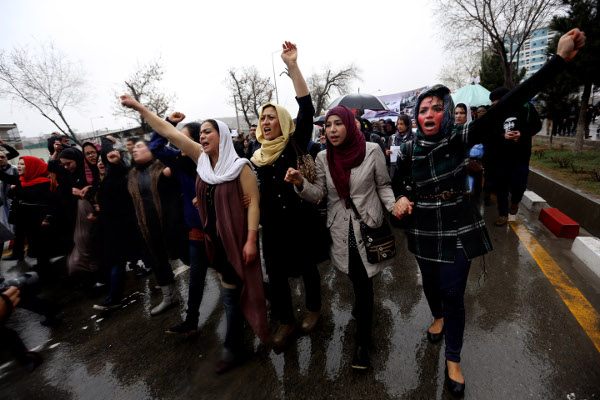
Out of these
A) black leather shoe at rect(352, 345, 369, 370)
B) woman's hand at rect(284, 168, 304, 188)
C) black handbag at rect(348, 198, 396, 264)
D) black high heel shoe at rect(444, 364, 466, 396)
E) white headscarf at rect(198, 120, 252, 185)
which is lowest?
black high heel shoe at rect(444, 364, 466, 396)

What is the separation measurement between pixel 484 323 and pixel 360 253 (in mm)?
1398

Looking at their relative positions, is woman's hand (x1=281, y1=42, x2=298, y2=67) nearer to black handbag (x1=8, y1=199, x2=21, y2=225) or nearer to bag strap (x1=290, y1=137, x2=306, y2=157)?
bag strap (x1=290, y1=137, x2=306, y2=157)

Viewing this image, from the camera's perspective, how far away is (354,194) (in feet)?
6.73

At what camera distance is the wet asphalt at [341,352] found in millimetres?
1946

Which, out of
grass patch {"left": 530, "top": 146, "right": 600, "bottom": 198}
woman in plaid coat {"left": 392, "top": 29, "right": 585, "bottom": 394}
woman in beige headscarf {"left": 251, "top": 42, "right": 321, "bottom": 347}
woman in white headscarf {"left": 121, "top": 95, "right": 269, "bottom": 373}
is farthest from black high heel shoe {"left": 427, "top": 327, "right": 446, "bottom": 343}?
grass patch {"left": 530, "top": 146, "right": 600, "bottom": 198}

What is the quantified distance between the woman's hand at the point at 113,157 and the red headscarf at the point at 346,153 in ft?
8.02

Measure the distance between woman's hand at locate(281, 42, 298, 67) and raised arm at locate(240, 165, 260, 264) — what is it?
854mm

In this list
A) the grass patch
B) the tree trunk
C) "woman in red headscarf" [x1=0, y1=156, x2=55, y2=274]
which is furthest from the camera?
the tree trunk

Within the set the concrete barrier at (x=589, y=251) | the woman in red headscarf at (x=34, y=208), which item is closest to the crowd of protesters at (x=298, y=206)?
the woman in red headscarf at (x=34, y=208)

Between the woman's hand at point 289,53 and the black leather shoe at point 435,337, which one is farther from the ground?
the woman's hand at point 289,53

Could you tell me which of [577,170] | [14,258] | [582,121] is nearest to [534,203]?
[577,170]

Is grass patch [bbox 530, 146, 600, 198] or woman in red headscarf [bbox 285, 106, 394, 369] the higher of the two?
woman in red headscarf [bbox 285, 106, 394, 369]

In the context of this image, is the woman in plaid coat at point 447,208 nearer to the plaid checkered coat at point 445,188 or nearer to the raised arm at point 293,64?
the plaid checkered coat at point 445,188

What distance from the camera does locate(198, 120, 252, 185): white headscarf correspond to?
2039mm
